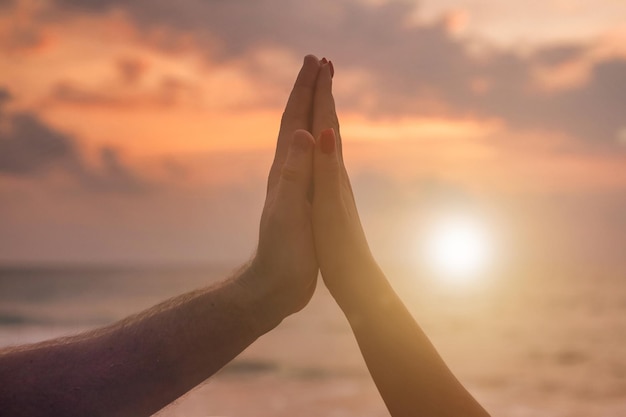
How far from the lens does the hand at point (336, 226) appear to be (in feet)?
6.73

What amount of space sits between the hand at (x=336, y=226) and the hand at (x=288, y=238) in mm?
32

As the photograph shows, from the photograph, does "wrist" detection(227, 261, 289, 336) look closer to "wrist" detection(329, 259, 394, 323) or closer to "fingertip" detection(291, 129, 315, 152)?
"wrist" detection(329, 259, 394, 323)

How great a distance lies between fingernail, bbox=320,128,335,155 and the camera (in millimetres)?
2232

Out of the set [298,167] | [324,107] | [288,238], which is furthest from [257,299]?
[324,107]

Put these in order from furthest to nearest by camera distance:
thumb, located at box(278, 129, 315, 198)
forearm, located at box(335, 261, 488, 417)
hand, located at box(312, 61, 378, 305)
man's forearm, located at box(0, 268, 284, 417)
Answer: thumb, located at box(278, 129, 315, 198), hand, located at box(312, 61, 378, 305), forearm, located at box(335, 261, 488, 417), man's forearm, located at box(0, 268, 284, 417)

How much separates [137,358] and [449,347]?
27.0ft

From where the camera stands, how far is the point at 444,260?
23031 millimetres

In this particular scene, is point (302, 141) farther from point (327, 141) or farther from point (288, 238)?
point (288, 238)

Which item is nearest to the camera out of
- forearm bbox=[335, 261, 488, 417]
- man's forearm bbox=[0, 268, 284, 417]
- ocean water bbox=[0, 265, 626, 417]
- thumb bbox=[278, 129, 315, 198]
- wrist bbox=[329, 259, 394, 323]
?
man's forearm bbox=[0, 268, 284, 417]

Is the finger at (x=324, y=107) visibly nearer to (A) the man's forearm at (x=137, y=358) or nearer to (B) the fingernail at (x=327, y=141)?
(B) the fingernail at (x=327, y=141)

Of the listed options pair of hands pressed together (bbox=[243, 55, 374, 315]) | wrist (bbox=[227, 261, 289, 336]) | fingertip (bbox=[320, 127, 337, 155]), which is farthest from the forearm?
fingertip (bbox=[320, 127, 337, 155])

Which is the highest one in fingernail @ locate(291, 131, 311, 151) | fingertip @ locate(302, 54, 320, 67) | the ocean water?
the ocean water

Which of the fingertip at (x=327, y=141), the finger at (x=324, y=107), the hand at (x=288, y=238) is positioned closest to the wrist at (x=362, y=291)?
the hand at (x=288, y=238)

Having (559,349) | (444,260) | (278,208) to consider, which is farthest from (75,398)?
(444,260)
